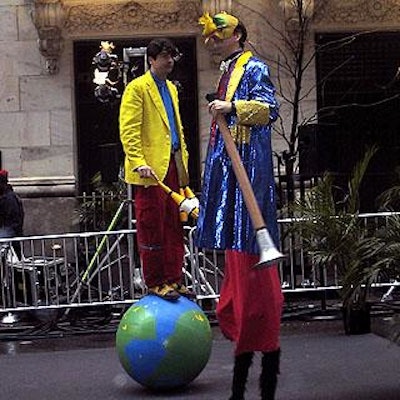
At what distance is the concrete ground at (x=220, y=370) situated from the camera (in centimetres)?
631

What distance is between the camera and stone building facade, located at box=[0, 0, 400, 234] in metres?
14.6

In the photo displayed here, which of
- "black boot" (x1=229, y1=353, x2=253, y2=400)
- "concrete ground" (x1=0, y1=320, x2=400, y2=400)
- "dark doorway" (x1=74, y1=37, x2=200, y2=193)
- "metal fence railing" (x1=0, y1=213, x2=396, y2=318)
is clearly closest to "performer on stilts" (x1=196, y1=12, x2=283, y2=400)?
"black boot" (x1=229, y1=353, x2=253, y2=400)

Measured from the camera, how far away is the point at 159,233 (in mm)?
7066

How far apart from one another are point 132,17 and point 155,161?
8308 mm

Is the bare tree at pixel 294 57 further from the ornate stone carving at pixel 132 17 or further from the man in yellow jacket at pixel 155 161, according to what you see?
the man in yellow jacket at pixel 155 161

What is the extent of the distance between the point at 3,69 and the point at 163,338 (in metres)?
9.49

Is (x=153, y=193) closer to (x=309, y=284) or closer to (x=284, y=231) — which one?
(x=284, y=231)

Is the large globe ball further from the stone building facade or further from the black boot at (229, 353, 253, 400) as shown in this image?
the stone building facade

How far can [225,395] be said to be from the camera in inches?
245

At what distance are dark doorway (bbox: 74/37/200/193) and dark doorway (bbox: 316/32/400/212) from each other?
1.98 meters

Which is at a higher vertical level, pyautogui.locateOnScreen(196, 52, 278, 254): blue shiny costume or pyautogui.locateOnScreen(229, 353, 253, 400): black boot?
pyautogui.locateOnScreen(196, 52, 278, 254): blue shiny costume

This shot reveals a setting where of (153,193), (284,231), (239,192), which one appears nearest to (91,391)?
(153,193)

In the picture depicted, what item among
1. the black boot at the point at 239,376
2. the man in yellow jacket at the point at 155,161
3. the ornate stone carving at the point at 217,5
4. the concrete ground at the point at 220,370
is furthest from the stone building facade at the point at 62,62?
the black boot at the point at 239,376

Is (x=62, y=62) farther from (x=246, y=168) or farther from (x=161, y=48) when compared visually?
(x=246, y=168)
